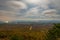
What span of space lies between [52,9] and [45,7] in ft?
0.38

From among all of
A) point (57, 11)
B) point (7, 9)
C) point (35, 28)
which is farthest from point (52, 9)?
point (7, 9)

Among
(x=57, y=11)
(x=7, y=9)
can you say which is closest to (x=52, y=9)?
(x=57, y=11)

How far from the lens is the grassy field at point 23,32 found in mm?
2217

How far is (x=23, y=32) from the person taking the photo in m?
2.25

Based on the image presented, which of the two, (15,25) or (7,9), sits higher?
(7,9)

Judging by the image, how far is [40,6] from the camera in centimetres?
229

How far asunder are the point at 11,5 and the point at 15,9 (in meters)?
0.09

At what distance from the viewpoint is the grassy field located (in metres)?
2.22

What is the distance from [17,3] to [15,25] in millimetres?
338

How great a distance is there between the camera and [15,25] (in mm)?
2260

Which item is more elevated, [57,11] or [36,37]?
[57,11]

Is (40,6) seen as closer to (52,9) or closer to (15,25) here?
(52,9)

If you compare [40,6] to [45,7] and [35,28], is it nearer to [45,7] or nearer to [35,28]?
[45,7]

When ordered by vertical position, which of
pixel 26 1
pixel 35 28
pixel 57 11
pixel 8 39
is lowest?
pixel 8 39
